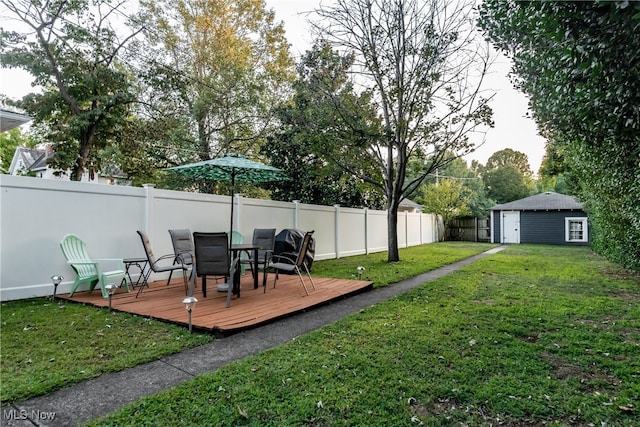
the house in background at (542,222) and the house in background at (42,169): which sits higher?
the house in background at (42,169)

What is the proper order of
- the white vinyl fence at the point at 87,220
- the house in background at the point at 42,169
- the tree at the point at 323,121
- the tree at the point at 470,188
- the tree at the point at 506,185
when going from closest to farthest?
the white vinyl fence at the point at 87,220 → the tree at the point at 323,121 → the house in background at the point at 42,169 → the tree at the point at 470,188 → the tree at the point at 506,185

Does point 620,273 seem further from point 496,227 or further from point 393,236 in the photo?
point 496,227

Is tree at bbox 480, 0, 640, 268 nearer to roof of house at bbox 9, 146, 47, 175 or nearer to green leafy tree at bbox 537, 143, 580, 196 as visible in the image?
green leafy tree at bbox 537, 143, 580, 196

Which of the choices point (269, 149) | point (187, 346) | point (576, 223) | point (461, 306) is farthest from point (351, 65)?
point (576, 223)

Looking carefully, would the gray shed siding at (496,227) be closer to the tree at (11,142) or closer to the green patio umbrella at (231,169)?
the green patio umbrella at (231,169)

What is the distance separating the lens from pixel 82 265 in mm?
5176

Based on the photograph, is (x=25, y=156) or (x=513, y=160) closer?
(x=25, y=156)

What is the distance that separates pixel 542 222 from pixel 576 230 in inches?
63.6

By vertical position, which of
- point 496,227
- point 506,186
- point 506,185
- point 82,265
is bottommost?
point 82,265

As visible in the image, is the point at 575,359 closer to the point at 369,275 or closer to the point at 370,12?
the point at 369,275

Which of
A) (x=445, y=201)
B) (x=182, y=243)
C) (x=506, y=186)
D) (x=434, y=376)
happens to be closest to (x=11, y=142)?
(x=182, y=243)

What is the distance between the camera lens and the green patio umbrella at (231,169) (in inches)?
218

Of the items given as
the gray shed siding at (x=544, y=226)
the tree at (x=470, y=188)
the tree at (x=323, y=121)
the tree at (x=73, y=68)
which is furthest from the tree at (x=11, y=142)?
the gray shed siding at (x=544, y=226)

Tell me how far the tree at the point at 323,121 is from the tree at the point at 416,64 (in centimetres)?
32
